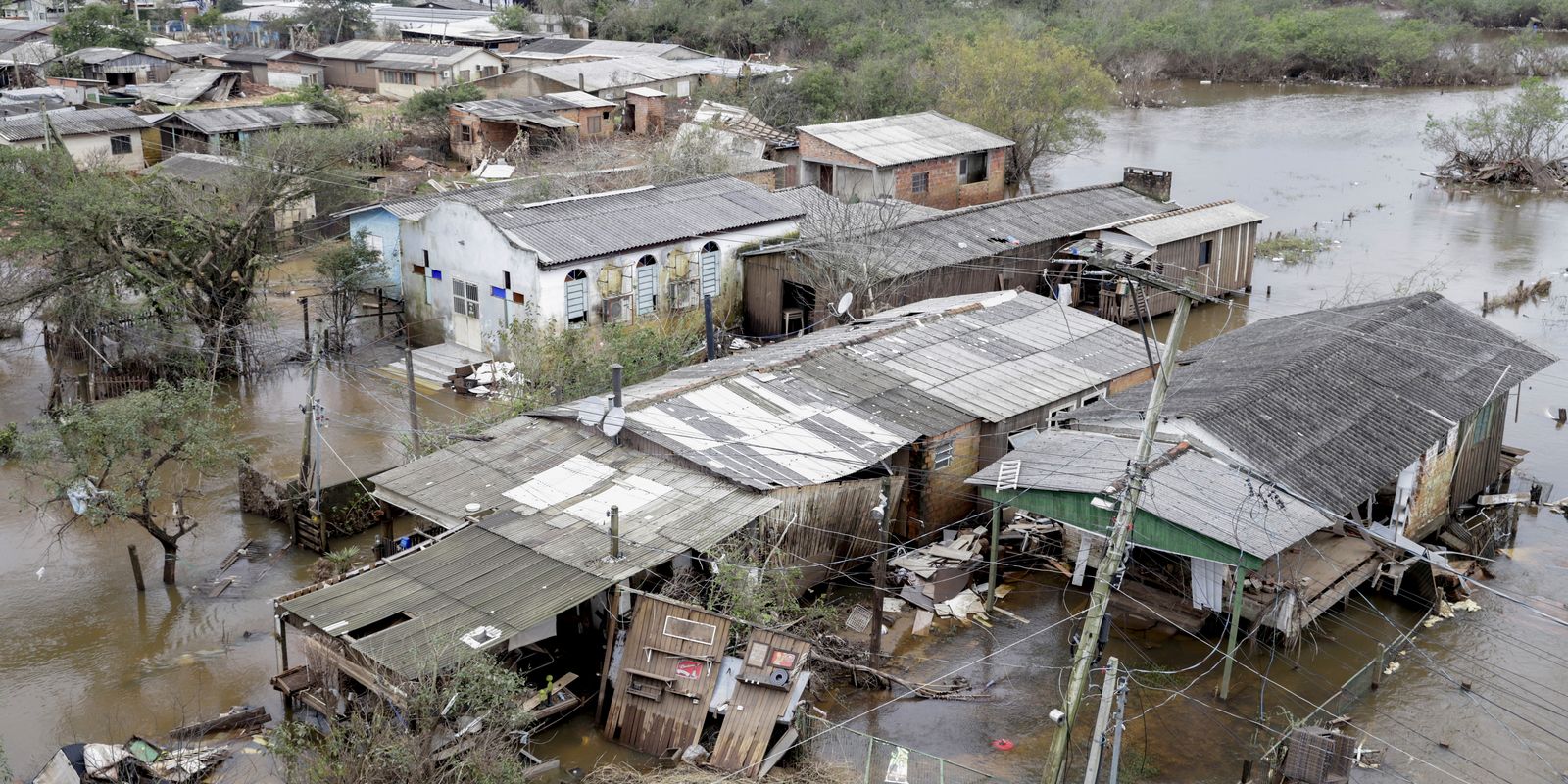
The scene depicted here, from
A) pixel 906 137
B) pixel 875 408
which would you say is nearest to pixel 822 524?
pixel 875 408

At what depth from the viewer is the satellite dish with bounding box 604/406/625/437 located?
57.8ft

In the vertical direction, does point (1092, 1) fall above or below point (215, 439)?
above

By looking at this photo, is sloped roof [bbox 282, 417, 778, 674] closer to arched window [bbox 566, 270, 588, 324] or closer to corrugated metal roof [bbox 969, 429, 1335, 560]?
corrugated metal roof [bbox 969, 429, 1335, 560]

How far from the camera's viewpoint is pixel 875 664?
1641cm

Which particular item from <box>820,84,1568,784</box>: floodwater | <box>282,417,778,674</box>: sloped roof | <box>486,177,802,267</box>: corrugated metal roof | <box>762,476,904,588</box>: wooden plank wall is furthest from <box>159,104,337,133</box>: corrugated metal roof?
<box>820,84,1568,784</box>: floodwater

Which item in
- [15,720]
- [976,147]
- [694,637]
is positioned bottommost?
[15,720]

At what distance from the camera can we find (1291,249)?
Answer: 126 ft

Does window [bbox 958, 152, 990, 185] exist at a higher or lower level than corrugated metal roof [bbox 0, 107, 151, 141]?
lower

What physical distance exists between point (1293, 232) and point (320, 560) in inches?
1276

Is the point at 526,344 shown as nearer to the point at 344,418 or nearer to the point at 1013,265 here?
the point at 344,418

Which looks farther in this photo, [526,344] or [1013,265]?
[1013,265]

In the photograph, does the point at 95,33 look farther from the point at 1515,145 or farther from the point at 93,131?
the point at 1515,145

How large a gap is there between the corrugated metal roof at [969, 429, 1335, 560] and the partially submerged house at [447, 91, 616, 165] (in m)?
29.5

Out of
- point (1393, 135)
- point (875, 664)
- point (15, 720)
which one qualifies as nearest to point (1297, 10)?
point (1393, 135)
